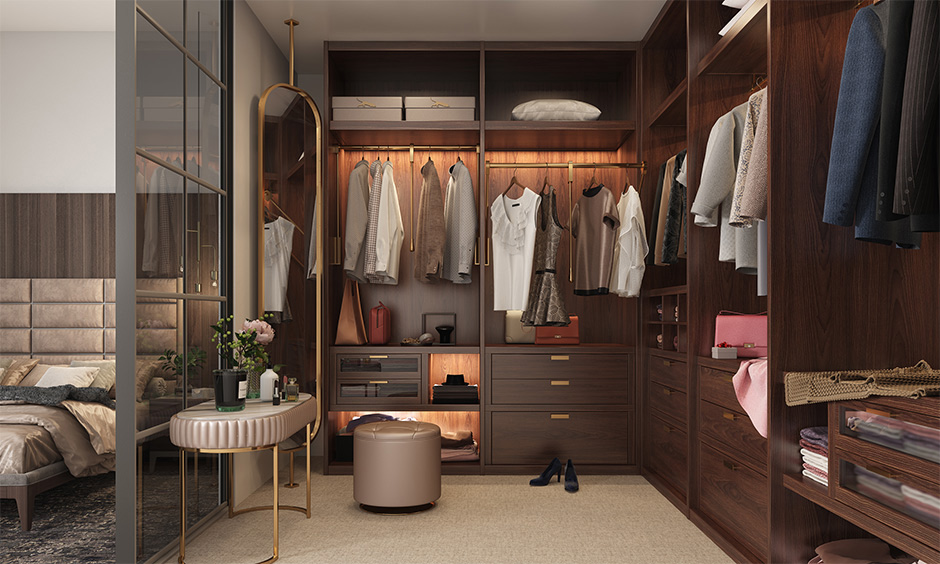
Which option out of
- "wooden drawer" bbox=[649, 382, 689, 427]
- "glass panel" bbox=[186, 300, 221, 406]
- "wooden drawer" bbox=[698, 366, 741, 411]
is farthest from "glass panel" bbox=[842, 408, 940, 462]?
"glass panel" bbox=[186, 300, 221, 406]

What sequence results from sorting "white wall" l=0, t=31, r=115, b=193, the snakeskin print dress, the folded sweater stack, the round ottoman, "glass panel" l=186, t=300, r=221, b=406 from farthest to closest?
"white wall" l=0, t=31, r=115, b=193, the snakeskin print dress, the round ottoman, "glass panel" l=186, t=300, r=221, b=406, the folded sweater stack

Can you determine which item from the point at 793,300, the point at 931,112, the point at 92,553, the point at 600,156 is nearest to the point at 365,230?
the point at 600,156

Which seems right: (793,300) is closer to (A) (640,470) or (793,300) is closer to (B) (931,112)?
(B) (931,112)

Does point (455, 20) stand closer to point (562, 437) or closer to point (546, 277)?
point (546, 277)

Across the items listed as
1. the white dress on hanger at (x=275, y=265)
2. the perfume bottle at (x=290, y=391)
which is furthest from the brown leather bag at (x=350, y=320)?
the perfume bottle at (x=290, y=391)

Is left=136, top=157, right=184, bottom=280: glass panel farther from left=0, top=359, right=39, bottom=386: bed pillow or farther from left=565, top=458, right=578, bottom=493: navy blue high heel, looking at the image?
left=565, top=458, right=578, bottom=493: navy blue high heel

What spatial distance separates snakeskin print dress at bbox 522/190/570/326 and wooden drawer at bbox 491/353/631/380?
24 cm

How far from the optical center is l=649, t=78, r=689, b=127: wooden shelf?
3.58m

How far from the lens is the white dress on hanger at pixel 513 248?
429 centimetres

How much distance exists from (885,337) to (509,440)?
7.89 ft

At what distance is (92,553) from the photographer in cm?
282

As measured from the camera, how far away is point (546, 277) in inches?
167

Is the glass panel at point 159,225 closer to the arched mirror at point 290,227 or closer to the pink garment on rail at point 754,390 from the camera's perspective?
the arched mirror at point 290,227

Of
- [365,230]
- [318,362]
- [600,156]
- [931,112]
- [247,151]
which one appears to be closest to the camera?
[931,112]
